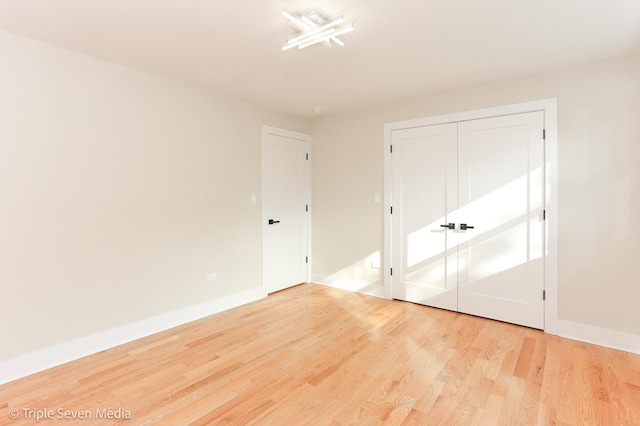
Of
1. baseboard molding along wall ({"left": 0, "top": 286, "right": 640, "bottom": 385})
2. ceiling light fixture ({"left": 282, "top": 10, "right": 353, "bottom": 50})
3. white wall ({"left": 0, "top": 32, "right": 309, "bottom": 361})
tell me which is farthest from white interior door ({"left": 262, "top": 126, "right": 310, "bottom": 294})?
ceiling light fixture ({"left": 282, "top": 10, "right": 353, "bottom": 50})

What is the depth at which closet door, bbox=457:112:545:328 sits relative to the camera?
10.5ft

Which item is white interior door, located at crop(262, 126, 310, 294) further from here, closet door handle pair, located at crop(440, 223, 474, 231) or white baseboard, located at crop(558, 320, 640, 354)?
white baseboard, located at crop(558, 320, 640, 354)

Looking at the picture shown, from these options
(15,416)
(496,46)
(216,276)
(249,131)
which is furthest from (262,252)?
(496,46)

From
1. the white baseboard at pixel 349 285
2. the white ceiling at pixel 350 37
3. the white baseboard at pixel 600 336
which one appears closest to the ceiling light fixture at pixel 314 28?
the white ceiling at pixel 350 37

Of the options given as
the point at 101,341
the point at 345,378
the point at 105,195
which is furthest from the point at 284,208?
the point at 345,378

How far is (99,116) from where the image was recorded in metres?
2.81

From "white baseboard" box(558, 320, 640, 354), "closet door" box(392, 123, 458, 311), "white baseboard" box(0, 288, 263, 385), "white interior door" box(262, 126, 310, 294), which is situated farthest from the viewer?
"white interior door" box(262, 126, 310, 294)

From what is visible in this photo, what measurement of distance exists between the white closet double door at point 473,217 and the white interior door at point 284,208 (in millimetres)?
1401

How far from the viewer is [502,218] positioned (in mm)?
3391

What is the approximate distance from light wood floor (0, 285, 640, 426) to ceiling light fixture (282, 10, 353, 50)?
2.42 meters

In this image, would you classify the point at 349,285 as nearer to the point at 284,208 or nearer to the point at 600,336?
the point at 284,208

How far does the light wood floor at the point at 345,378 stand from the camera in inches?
77.7

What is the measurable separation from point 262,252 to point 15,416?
2.65 metres

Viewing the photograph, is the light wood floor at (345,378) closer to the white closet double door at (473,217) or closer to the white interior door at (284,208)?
the white closet double door at (473,217)
